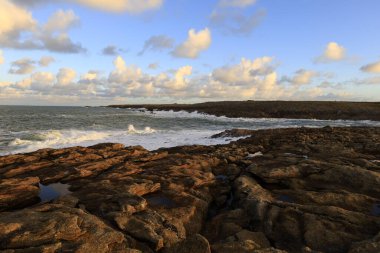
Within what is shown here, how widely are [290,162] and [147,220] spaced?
921 centimetres

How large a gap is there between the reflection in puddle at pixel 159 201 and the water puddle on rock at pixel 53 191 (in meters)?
3.34

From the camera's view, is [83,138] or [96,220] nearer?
[96,220]

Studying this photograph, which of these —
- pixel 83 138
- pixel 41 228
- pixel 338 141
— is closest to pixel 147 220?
pixel 41 228

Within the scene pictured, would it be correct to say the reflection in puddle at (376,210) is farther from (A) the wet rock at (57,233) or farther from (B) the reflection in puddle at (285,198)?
(A) the wet rock at (57,233)

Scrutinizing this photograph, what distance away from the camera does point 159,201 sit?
1166cm

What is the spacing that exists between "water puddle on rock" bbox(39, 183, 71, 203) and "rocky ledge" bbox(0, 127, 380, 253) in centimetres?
4

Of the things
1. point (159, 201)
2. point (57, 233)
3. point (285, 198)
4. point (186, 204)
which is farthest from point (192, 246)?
point (285, 198)

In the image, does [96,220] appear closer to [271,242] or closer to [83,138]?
[271,242]

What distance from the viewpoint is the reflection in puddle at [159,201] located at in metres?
11.3

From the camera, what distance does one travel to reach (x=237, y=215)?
10.4 metres

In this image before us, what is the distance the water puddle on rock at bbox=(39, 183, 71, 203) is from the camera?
12.1m

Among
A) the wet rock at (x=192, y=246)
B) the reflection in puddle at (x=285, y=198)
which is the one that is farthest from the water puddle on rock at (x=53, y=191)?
the reflection in puddle at (x=285, y=198)

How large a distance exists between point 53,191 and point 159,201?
4495 mm

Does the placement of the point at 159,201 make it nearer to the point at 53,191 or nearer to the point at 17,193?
the point at 53,191
